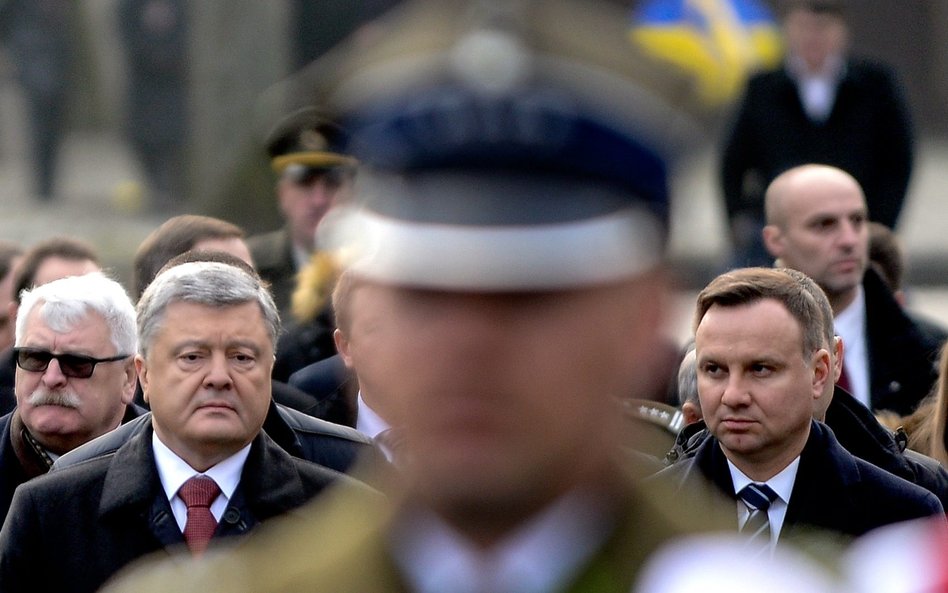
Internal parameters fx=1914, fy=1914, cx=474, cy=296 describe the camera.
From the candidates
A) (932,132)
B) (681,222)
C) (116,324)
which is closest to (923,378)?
(116,324)

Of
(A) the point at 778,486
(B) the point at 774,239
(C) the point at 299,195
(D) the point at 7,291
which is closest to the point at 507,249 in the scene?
(A) the point at 778,486

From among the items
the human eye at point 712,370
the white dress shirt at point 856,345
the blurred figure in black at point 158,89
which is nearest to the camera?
the human eye at point 712,370

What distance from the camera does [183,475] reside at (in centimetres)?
452

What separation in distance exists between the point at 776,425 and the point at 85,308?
2000 millimetres

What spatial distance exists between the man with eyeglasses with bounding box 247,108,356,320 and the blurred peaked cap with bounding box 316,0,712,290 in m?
6.32

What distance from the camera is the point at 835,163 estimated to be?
9.88 meters

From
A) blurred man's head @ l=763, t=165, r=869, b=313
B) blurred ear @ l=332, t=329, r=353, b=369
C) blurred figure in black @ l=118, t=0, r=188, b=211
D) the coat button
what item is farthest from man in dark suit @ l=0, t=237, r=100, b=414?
blurred figure in black @ l=118, t=0, r=188, b=211

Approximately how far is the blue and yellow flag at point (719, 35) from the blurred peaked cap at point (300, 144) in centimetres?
414

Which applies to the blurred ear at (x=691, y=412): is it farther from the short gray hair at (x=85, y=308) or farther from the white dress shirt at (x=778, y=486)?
the short gray hair at (x=85, y=308)

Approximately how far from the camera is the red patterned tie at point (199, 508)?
14.4 feet

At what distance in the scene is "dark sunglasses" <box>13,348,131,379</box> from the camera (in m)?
5.42

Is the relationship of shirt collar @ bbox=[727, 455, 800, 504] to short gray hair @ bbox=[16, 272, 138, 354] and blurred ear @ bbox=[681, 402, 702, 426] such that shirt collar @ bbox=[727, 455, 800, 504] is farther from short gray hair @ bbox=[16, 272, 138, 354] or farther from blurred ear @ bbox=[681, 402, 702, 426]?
short gray hair @ bbox=[16, 272, 138, 354]

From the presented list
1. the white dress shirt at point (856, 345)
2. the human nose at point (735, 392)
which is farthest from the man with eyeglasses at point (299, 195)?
the human nose at point (735, 392)

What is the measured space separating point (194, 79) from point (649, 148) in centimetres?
1122
